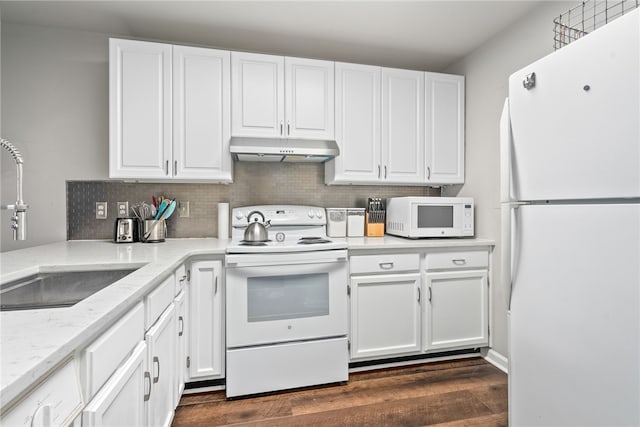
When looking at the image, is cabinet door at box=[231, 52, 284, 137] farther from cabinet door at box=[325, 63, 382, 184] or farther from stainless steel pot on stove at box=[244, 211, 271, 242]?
stainless steel pot on stove at box=[244, 211, 271, 242]

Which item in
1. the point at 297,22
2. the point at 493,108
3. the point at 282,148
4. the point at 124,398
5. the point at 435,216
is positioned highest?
the point at 297,22

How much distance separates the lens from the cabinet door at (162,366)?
1238 millimetres

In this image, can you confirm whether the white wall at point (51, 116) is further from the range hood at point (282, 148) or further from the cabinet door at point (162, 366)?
the cabinet door at point (162, 366)

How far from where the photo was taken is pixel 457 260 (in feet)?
7.68

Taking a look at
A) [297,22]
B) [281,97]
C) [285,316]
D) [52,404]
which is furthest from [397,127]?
[52,404]

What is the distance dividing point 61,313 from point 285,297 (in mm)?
1336

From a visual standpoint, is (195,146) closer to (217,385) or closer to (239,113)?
(239,113)

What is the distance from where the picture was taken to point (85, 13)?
2111 mm

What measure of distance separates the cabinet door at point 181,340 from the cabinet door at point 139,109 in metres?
0.90

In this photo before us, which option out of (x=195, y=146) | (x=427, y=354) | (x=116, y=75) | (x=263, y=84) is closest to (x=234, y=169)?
(x=195, y=146)

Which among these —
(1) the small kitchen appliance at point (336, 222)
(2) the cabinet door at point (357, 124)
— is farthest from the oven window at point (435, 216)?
(1) the small kitchen appliance at point (336, 222)

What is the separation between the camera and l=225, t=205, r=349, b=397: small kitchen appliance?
1.92m

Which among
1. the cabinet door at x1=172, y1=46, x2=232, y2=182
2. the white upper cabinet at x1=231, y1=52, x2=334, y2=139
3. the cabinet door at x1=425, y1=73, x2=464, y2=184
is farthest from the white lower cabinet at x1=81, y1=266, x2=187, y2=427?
the cabinet door at x1=425, y1=73, x2=464, y2=184

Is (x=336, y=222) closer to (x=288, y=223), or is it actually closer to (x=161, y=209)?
(x=288, y=223)
